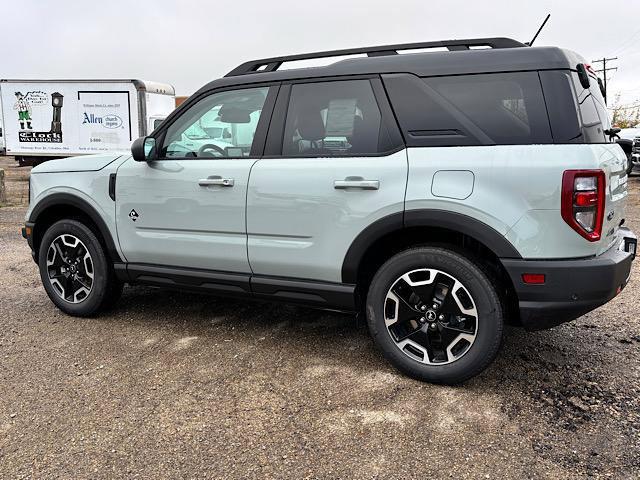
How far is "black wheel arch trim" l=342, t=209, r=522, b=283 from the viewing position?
296 centimetres

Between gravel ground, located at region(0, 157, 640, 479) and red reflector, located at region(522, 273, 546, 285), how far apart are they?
2.27ft

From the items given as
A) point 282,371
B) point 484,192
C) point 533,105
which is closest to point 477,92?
point 533,105

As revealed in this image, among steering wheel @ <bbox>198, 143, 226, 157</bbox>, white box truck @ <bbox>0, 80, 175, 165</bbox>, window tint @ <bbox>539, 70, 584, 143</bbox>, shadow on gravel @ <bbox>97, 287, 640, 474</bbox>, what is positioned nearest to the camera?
shadow on gravel @ <bbox>97, 287, 640, 474</bbox>

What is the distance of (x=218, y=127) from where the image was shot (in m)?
3.92

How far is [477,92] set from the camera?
3059 mm

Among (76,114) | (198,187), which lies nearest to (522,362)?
(198,187)

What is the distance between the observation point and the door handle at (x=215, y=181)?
12.0 ft

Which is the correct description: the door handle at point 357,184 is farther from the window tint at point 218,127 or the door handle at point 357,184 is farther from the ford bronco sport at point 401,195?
the window tint at point 218,127

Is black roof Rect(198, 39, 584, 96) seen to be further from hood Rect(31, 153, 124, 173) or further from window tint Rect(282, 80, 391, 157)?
hood Rect(31, 153, 124, 173)

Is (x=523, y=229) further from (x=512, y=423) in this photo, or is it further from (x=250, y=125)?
(x=250, y=125)

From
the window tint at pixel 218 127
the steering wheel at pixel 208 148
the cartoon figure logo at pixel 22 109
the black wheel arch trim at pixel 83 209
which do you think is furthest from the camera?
the cartoon figure logo at pixel 22 109

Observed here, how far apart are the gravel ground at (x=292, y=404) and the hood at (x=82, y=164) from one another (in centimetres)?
122

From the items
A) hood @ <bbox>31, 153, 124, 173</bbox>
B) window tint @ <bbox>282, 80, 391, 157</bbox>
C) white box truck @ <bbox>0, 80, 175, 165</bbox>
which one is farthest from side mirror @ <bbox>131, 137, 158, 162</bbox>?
white box truck @ <bbox>0, 80, 175, 165</bbox>

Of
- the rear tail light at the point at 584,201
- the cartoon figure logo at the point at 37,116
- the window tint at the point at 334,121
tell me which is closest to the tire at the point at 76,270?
the window tint at the point at 334,121
